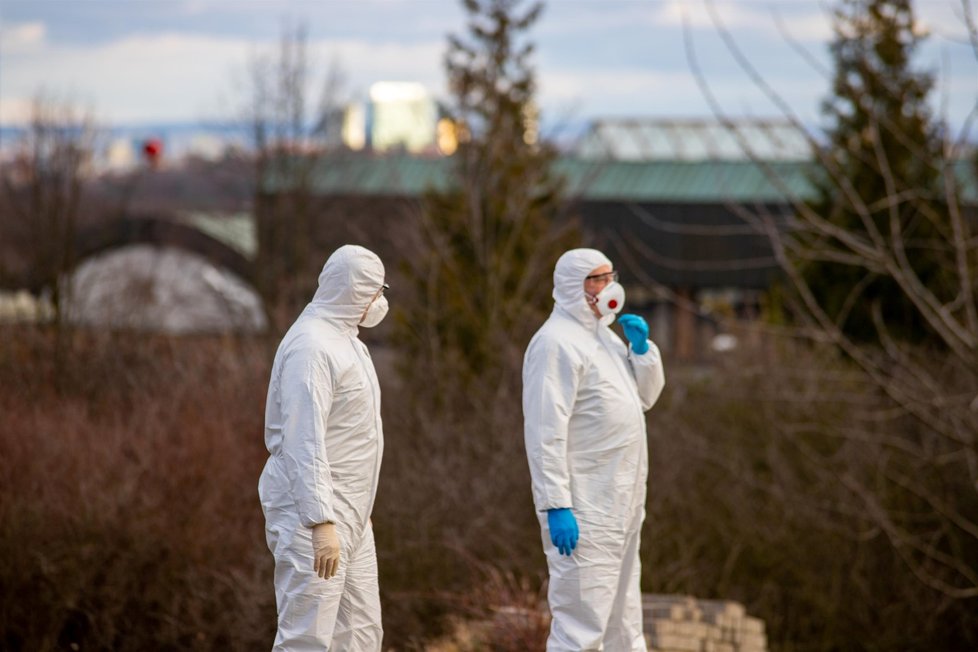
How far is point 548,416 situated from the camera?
6668mm

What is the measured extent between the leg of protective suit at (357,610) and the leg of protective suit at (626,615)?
128 centimetres

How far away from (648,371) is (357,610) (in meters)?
2.00

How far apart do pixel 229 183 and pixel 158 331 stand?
16.3 metres

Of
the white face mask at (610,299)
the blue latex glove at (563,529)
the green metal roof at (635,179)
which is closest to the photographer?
the blue latex glove at (563,529)

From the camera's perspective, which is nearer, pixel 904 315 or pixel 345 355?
pixel 345 355

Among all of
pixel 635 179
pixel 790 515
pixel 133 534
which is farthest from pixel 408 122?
pixel 133 534

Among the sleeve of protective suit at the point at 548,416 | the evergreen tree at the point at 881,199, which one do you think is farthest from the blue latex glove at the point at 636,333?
the evergreen tree at the point at 881,199

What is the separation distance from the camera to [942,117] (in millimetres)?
7348

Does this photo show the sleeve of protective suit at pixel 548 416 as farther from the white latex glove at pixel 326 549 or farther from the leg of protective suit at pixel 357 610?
the white latex glove at pixel 326 549

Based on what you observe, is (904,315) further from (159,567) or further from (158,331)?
(159,567)

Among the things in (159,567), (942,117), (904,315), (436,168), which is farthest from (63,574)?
(436,168)

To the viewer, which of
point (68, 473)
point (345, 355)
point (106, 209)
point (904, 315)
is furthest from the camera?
point (106, 209)

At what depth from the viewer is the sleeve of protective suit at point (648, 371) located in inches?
280

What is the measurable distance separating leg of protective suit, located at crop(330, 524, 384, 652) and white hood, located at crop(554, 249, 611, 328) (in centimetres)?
163
